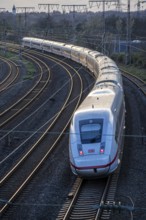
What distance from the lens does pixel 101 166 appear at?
16.0 m

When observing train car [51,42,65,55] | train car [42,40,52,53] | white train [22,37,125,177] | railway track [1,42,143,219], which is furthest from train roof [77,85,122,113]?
train car [42,40,52,53]

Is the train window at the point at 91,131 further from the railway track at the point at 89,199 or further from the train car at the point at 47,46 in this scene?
the train car at the point at 47,46

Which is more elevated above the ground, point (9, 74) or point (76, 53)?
point (76, 53)

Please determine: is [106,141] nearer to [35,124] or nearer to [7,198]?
[7,198]

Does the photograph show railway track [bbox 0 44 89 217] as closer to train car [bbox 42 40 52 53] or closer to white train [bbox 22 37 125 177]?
white train [bbox 22 37 125 177]

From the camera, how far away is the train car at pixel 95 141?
1619 centimetres

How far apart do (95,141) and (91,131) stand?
48 cm

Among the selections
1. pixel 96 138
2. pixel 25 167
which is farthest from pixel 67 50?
pixel 96 138

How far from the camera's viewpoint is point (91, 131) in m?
17.0

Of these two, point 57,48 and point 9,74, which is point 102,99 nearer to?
point 9,74

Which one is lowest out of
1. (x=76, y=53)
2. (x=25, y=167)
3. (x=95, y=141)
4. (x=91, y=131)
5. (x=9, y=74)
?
(x=25, y=167)

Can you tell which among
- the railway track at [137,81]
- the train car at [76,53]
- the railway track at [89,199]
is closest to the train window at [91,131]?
the railway track at [89,199]

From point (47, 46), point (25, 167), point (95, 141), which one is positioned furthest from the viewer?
point (47, 46)

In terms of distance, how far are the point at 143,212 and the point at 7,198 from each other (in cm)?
479
